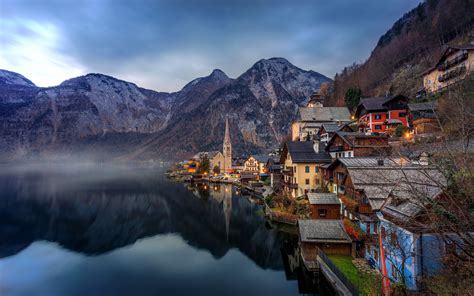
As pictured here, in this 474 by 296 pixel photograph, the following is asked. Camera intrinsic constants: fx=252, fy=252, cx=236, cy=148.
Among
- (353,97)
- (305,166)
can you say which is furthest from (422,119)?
(353,97)

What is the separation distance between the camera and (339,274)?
1677 centimetres

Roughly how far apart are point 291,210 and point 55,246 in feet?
106

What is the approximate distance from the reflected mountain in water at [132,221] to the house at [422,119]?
84.7ft

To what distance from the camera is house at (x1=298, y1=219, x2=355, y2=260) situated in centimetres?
2038

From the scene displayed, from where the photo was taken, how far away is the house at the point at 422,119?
1393 inches

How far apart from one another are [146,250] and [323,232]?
A: 72.0ft

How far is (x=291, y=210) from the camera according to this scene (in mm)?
36406

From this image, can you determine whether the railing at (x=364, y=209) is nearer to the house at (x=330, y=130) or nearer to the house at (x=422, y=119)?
the house at (x=422, y=119)

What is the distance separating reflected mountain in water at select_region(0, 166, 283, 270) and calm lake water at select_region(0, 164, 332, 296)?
16cm

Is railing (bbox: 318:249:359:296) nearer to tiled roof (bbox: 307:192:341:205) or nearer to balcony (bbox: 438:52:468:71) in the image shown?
tiled roof (bbox: 307:192:341:205)

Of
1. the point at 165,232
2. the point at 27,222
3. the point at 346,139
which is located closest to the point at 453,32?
the point at 346,139

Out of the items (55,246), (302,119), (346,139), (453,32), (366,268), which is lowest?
(55,246)

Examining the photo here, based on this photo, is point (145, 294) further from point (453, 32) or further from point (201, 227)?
point (453, 32)

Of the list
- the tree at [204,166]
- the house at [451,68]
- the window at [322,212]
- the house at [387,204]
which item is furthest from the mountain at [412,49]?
the tree at [204,166]
